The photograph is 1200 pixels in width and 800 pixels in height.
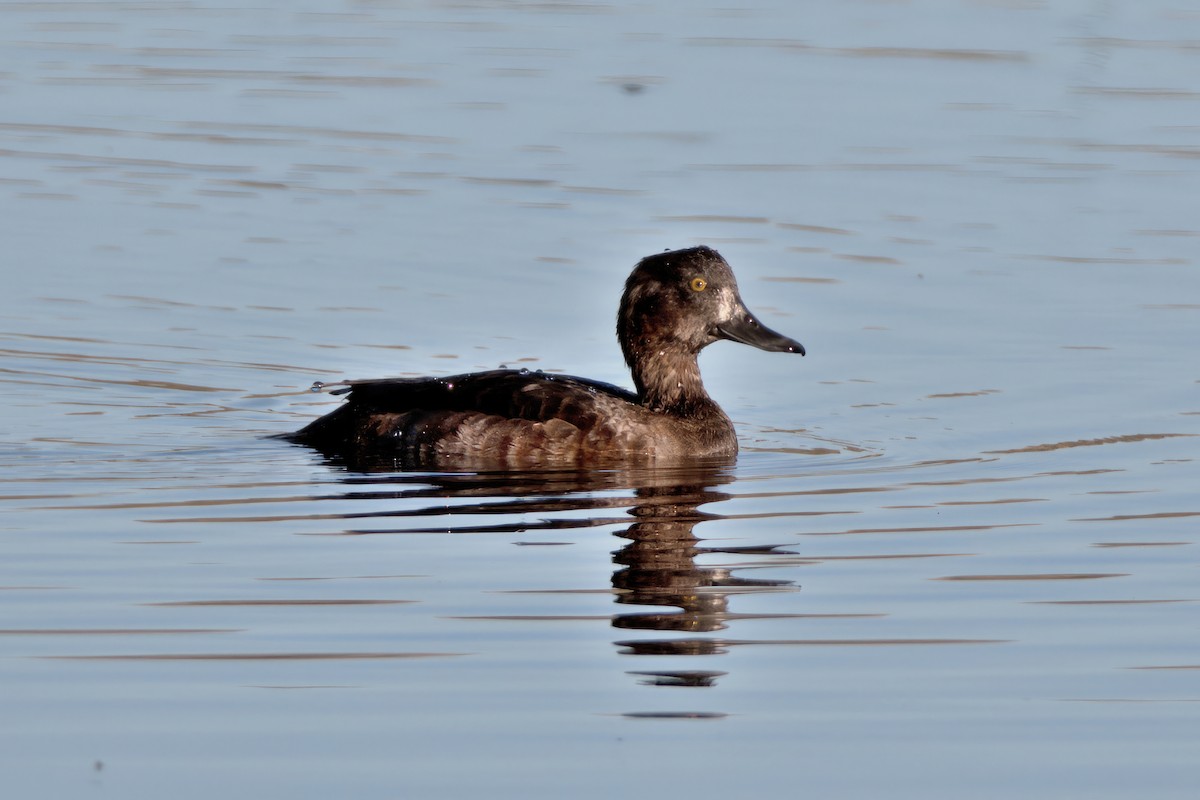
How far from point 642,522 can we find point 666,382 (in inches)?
78.8

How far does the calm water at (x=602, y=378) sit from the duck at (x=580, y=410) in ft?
1.00

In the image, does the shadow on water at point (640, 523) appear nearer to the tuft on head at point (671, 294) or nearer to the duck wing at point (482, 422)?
the duck wing at point (482, 422)

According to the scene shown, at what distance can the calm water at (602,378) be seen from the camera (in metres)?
5.42

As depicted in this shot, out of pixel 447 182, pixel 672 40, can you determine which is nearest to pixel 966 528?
pixel 447 182

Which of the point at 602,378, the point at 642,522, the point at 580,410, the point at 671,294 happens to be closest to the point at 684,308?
the point at 671,294

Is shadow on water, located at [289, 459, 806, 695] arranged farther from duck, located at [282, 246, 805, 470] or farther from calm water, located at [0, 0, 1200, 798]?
duck, located at [282, 246, 805, 470]

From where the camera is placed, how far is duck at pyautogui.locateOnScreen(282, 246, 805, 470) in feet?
30.3

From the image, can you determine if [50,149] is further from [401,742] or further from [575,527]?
[401,742]

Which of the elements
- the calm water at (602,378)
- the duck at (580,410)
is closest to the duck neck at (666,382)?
the duck at (580,410)

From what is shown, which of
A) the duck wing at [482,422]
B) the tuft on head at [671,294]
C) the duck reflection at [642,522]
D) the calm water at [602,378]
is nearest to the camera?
the calm water at [602,378]

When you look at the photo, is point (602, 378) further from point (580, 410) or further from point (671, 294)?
point (580, 410)

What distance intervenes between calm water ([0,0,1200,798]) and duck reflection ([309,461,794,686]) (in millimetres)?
31

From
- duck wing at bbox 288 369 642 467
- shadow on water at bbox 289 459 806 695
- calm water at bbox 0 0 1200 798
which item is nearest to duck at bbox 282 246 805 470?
duck wing at bbox 288 369 642 467

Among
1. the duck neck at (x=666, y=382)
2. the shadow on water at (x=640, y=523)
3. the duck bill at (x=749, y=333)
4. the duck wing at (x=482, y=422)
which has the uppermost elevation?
the duck bill at (x=749, y=333)
